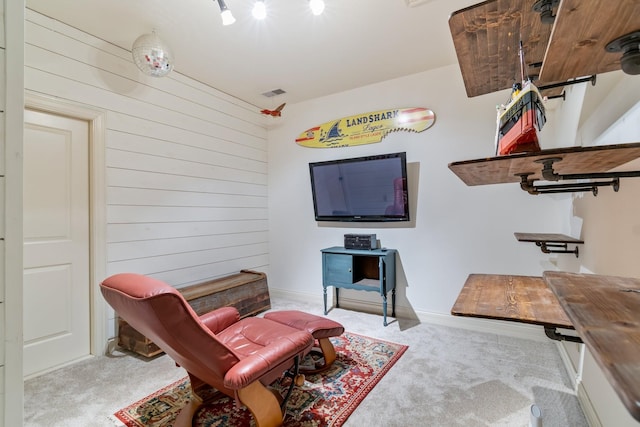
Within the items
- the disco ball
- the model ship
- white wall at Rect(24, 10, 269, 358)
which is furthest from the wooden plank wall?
the model ship

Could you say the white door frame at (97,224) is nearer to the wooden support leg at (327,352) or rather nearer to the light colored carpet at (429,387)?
the light colored carpet at (429,387)

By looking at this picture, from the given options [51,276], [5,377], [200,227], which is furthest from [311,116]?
[5,377]

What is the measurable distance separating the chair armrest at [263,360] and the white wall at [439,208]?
6.66ft

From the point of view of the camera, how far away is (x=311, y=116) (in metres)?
4.11

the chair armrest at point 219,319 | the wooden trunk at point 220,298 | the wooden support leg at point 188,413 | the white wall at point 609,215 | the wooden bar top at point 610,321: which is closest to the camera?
the wooden bar top at point 610,321

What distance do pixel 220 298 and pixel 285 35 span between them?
2.61 m

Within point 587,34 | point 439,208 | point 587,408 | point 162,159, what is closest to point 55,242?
point 162,159

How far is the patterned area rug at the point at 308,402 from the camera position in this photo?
5.81 ft

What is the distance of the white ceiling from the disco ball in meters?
0.11

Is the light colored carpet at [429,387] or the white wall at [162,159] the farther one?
the white wall at [162,159]

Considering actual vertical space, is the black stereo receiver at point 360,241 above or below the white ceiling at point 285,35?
below

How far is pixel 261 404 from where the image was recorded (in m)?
1.58

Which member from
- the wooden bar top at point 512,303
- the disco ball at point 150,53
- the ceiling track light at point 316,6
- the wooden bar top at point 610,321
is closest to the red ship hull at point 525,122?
the wooden bar top at point 610,321

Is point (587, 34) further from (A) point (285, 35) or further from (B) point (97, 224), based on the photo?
(B) point (97, 224)
